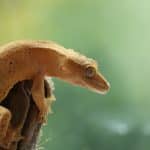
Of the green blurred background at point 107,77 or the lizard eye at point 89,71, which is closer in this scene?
the lizard eye at point 89,71

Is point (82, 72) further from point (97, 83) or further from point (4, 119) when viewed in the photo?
point (4, 119)

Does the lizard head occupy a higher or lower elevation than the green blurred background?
lower

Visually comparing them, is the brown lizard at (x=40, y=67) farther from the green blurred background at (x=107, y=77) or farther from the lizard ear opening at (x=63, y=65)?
the green blurred background at (x=107, y=77)

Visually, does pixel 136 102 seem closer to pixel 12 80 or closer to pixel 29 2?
pixel 29 2

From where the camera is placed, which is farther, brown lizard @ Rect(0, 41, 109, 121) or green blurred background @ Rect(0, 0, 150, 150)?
green blurred background @ Rect(0, 0, 150, 150)

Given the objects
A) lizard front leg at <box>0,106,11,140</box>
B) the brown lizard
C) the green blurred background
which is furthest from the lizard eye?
the green blurred background

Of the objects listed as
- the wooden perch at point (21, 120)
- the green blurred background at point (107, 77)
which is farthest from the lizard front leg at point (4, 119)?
the green blurred background at point (107, 77)

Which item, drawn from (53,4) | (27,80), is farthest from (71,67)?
(53,4)

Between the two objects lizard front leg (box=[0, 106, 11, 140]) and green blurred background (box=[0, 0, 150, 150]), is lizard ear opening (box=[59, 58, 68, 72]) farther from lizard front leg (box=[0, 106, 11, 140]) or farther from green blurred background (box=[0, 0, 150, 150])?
green blurred background (box=[0, 0, 150, 150])
